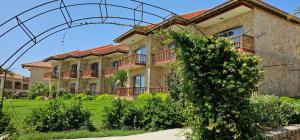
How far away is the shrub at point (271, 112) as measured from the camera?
32.2ft

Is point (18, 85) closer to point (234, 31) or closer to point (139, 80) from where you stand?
point (139, 80)

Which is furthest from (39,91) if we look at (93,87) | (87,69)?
(93,87)

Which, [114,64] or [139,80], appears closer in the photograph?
[139,80]

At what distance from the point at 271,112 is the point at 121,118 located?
5.26m

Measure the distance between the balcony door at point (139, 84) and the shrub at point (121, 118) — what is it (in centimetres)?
1675

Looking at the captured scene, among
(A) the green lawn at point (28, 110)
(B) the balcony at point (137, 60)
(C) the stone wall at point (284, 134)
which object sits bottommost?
(C) the stone wall at point (284, 134)

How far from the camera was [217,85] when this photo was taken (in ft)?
25.0

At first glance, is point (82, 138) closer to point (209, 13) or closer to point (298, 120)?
point (298, 120)

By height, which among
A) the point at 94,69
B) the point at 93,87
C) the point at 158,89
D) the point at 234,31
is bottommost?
the point at 158,89

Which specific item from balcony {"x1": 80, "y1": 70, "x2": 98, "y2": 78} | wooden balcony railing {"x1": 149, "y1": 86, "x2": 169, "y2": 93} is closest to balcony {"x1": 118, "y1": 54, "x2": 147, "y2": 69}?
wooden balcony railing {"x1": 149, "y1": 86, "x2": 169, "y2": 93}

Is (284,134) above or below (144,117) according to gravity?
below

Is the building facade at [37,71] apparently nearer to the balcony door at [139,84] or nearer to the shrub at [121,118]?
the balcony door at [139,84]

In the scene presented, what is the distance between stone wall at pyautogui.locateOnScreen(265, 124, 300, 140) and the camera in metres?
8.85

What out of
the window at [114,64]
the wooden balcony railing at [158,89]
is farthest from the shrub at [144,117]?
the window at [114,64]
